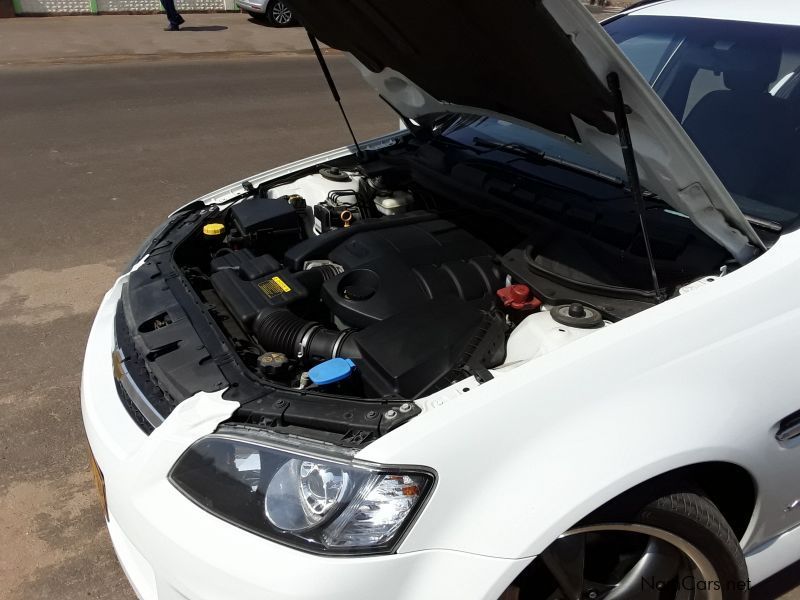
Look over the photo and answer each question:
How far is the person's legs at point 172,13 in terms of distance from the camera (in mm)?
13324

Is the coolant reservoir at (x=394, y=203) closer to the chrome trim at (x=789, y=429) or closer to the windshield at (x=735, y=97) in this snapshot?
the windshield at (x=735, y=97)

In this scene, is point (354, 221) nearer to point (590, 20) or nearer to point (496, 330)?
point (496, 330)

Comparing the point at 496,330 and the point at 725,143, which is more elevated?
the point at 725,143

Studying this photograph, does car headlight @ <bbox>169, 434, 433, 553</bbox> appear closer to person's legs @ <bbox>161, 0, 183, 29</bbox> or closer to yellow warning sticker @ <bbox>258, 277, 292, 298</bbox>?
yellow warning sticker @ <bbox>258, 277, 292, 298</bbox>

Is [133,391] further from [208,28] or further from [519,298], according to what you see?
[208,28]

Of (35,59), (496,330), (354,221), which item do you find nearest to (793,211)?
(496,330)

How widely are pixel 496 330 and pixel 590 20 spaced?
91 centimetres

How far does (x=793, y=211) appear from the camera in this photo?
2.04 meters

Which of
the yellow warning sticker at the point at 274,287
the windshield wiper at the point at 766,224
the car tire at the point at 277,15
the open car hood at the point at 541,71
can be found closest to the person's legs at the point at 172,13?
the car tire at the point at 277,15

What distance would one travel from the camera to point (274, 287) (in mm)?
2373

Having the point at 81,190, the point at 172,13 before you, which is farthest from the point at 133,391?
the point at 172,13

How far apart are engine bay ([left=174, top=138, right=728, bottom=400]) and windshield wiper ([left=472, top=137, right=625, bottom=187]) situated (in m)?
0.05

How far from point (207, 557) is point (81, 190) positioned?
5.01 metres

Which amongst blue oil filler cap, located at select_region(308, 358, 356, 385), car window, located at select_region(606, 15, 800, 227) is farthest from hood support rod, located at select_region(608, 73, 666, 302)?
blue oil filler cap, located at select_region(308, 358, 356, 385)
